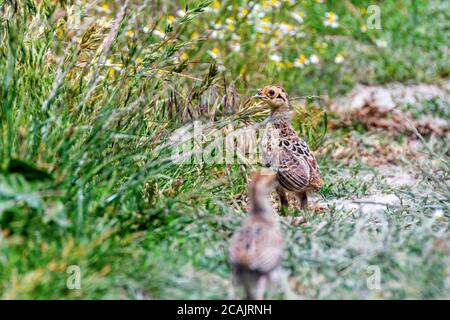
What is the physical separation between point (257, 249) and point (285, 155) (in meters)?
2.01

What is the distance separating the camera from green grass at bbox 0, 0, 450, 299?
423 centimetres

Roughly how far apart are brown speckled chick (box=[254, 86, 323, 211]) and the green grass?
17 cm

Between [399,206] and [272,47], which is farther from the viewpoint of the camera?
[272,47]

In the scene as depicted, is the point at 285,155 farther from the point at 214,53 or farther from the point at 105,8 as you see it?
the point at 105,8

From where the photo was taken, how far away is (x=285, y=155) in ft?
19.6

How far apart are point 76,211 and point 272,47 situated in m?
5.05

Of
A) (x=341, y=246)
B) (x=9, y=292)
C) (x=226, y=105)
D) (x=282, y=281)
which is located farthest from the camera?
(x=226, y=105)

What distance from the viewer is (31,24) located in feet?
19.0

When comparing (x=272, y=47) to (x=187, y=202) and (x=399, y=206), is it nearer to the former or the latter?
(x=399, y=206)

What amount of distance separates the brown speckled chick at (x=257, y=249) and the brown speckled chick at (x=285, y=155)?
1.62 metres

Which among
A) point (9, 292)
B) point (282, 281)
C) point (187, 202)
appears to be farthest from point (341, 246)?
point (9, 292)

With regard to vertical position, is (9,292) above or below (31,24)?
below

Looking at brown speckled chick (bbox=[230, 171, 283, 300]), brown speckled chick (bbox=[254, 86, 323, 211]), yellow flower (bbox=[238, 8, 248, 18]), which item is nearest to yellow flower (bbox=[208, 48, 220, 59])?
yellow flower (bbox=[238, 8, 248, 18])
